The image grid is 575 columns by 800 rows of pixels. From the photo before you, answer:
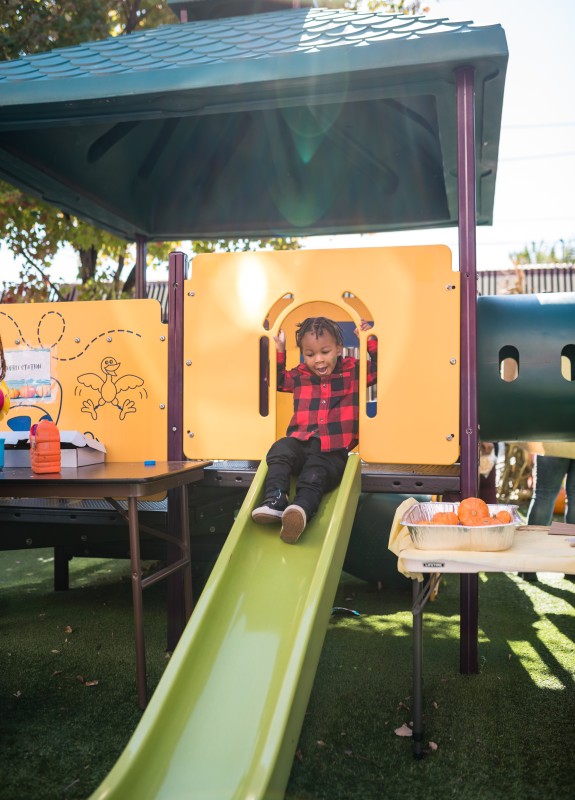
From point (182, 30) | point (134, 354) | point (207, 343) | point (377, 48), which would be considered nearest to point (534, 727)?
point (207, 343)

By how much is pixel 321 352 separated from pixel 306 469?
0.90 m

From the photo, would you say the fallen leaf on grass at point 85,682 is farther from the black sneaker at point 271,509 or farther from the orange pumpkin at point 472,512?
the orange pumpkin at point 472,512

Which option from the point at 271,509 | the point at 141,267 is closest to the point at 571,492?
the point at 271,509

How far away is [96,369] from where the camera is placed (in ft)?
15.0

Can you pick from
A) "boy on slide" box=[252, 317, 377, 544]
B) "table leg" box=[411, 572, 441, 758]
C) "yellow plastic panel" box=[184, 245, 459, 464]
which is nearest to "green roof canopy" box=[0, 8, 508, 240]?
"yellow plastic panel" box=[184, 245, 459, 464]

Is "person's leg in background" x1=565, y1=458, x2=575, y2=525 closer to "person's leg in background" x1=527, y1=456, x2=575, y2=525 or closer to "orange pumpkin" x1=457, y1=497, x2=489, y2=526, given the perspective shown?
"person's leg in background" x1=527, y1=456, x2=575, y2=525

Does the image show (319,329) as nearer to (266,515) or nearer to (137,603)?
(266,515)

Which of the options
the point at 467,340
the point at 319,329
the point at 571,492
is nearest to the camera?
the point at 467,340

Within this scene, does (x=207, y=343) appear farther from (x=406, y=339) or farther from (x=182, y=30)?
(x=182, y=30)

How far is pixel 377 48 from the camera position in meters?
3.64

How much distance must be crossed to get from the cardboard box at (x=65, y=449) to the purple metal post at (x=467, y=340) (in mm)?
2185

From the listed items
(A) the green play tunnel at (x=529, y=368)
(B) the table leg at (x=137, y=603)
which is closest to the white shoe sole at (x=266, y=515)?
(B) the table leg at (x=137, y=603)

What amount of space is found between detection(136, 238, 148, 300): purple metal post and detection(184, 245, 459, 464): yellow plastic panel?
2579 mm

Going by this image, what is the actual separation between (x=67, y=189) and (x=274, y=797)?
4922 millimetres
